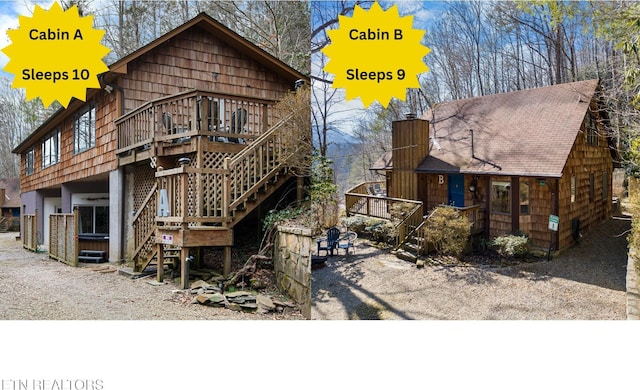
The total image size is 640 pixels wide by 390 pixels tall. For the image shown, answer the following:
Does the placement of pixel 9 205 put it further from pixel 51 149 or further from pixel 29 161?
pixel 51 149

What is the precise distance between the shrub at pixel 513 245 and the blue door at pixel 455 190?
0.31 metres

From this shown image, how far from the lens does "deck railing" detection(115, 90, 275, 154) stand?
3.88 m

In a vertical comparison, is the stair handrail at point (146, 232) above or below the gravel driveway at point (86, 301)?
above

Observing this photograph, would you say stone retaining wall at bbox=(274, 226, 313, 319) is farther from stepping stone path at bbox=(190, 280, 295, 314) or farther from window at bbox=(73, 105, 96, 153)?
window at bbox=(73, 105, 96, 153)

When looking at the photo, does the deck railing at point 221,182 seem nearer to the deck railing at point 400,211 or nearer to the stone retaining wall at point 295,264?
the stone retaining wall at point 295,264

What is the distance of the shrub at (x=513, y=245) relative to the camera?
2.65 m

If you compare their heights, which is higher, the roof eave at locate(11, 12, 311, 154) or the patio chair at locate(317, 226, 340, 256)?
the roof eave at locate(11, 12, 311, 154)

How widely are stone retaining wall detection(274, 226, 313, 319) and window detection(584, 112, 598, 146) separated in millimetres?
2008

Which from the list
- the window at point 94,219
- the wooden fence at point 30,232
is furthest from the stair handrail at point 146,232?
the wooden fence at point 30,232

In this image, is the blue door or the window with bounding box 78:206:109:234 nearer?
the blue door

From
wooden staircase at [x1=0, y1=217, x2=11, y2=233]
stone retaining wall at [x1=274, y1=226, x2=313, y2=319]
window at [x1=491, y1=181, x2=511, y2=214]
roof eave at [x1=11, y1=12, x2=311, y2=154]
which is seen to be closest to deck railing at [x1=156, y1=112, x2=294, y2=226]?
stone retaining wall at [x1=274, y1=226, x2=313, y2=319]

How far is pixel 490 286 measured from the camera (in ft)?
8.87

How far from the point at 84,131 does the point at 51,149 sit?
393 millimetres
